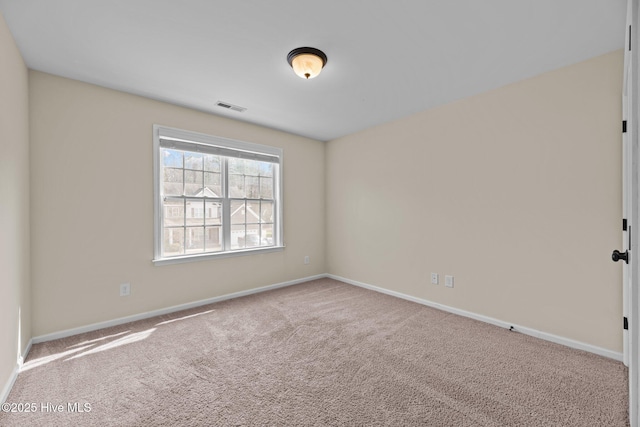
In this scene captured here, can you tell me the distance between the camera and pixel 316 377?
2064mm

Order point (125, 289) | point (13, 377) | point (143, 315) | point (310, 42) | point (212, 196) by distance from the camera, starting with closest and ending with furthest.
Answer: point (13, 377)
point (310, 42)
point (125, 289)
point (143, 315)
point (212, 196)

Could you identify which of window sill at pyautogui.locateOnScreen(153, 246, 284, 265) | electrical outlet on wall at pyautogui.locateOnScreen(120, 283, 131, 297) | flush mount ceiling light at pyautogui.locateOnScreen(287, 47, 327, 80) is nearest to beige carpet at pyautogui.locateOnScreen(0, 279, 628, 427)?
electrical outlet on wall at pyautogui.locateOnScreen(120, 283, 131, 297)

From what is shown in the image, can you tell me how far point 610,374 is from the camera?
208cm

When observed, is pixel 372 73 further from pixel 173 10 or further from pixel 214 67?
pixel 173 10

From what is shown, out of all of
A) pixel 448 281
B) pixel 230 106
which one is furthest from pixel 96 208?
pixel 448 281

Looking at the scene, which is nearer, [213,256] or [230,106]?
[230,106]

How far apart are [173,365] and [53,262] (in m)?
1.63

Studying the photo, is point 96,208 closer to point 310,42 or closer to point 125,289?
point 125,289

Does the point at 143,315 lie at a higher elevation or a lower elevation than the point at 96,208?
lower

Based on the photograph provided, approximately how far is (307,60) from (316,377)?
2.48 meters

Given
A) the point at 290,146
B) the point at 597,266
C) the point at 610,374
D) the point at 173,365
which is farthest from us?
the point at 290,146

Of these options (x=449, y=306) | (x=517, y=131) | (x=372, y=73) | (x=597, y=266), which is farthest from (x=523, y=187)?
(x=372, y=73)

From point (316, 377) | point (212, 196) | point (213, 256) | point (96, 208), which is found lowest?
point (316, 377)

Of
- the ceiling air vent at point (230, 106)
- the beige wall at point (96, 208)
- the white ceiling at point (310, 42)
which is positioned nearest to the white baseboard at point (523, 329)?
the white ceiling at point (310, 42)
